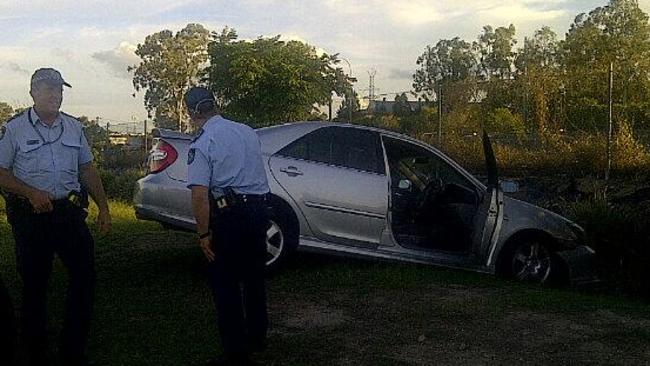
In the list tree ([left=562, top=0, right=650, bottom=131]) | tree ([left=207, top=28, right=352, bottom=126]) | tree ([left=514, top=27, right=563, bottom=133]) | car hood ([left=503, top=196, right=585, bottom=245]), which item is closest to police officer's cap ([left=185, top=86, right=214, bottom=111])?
car hood ([left=503, top=196, right=585, bottom=245])

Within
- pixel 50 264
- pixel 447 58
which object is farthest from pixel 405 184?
pixel 447 58

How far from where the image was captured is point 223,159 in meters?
4.69

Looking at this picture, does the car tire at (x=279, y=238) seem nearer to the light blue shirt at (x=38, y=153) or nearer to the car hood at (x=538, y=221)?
the car hood at (x=538, y=221)

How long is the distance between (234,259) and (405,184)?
13.2 feet

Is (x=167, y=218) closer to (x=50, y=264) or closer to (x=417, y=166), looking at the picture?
(x=50, y=264)

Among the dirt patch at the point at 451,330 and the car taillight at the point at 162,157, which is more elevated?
the car taillight at the point at 162,157

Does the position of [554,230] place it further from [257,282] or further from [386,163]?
[257,282]

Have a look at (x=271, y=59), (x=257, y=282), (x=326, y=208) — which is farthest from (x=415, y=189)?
(x=271, y=59)

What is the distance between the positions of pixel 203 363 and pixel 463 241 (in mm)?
3960

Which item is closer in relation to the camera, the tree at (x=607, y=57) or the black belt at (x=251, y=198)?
the black belt at (x=251, y=198)

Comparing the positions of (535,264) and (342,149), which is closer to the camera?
(342,149)

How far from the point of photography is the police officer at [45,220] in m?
4.67

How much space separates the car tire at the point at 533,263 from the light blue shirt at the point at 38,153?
4.76 meters

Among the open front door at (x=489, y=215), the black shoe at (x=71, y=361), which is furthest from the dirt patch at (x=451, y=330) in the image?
the black shoe at (x=71, y=361)
